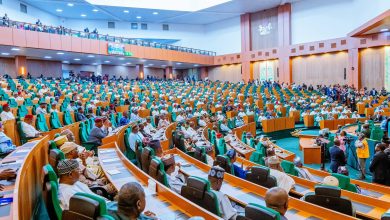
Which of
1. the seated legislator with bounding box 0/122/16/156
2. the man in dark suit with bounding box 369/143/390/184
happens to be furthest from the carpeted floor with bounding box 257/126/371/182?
the seated legislator with bounding box 0/122/16/156

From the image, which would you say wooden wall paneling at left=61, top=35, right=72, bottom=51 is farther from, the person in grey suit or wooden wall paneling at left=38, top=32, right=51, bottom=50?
the person in grey suit

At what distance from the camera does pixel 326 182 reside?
412cm

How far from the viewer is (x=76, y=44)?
1908 centimetres

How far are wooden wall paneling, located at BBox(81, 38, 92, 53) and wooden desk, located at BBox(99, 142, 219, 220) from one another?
16156 mm

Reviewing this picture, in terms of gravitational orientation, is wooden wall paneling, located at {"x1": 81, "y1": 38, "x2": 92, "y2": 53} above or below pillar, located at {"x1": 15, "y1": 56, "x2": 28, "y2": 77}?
above

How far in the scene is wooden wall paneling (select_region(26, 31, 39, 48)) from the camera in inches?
656

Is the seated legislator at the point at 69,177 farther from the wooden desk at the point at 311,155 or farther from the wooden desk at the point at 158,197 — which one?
the wooden desk at the point at 311,155

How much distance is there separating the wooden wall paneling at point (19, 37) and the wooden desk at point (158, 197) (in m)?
13.9

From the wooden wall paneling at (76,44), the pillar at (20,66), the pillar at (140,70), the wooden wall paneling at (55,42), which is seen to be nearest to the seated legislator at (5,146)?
the wooden wall paneling at (55,42)

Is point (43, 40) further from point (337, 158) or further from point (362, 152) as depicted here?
point (362, 152)

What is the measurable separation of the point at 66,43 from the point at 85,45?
133 cm

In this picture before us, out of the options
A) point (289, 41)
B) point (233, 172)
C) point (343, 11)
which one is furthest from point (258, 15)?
point (233, 172)

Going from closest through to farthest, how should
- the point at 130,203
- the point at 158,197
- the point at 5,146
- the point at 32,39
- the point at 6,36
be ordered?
the point at 130,203 < the point at 158,197 < the point at 5,146 < the point at 6,36 < the point at 32,39

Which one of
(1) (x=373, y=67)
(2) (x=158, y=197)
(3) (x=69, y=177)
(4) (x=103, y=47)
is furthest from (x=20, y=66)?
(1) (x=373, y=67)
